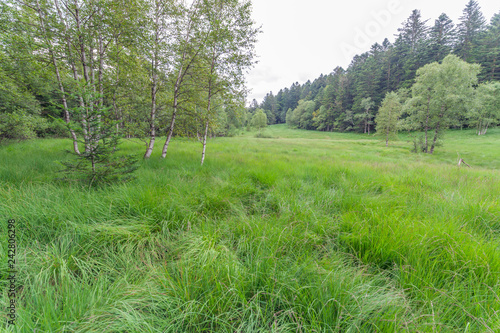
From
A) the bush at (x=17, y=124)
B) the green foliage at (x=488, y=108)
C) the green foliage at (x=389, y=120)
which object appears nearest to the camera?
the bush at (x=17, y=124)

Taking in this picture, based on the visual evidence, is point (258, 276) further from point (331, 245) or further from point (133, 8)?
point (133, 8)

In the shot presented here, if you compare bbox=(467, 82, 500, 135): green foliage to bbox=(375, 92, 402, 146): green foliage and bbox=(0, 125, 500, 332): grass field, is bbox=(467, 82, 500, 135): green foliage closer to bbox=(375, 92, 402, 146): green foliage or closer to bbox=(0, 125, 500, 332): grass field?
bbox=(375, 92, 402, 146): green foliage

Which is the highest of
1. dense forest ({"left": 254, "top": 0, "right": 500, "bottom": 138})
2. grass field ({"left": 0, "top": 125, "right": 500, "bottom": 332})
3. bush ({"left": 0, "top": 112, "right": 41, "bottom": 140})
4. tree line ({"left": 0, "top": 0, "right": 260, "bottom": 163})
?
dense forest ({"left": 254, "top": 0, "right": 500, "bottom": 138})

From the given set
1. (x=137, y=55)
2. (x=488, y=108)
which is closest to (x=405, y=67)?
(x=488, y=108)

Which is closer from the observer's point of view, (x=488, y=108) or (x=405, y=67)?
(x=488, y=108)

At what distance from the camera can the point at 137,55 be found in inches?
281

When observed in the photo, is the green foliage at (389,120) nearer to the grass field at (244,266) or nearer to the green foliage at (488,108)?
the green foliage at (488,108)

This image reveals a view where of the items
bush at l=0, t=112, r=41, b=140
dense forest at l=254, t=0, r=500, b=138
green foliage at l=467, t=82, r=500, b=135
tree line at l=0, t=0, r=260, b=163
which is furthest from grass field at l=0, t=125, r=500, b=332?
dense forest at l=254, t=0, r=500, b=138

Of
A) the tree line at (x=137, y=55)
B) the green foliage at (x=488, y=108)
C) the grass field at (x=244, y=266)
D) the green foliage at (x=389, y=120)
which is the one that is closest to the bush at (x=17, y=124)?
the tree line at (x=137, y=55)

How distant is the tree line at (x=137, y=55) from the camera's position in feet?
18.6

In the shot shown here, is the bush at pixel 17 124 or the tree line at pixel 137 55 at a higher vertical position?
the tree line at pixel 137 55

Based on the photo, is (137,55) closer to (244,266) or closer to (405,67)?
(244,266)

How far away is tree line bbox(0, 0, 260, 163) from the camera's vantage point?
5.67 metres

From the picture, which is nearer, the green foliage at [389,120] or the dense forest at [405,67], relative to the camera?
the green foliage at [389,120]
